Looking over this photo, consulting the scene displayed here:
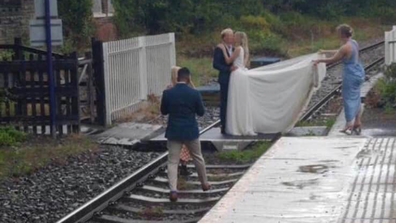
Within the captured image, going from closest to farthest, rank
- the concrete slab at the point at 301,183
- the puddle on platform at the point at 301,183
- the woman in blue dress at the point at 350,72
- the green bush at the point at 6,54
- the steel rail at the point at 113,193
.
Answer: the concrete slab at the point at 301,183
the steel rail at the point at 113,193
the puddle on platform at the point at 301,183
the woman in blue dress at the point at 350,72
the green bush at the point at 6,54

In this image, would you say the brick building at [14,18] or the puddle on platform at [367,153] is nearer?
the puddle on platform at [367,153]

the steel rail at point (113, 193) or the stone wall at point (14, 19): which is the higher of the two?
the stone wall at point (14, 19)

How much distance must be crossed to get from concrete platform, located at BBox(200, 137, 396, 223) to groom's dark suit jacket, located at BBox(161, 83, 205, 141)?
93 centimetres

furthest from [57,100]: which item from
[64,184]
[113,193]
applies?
[113,193]

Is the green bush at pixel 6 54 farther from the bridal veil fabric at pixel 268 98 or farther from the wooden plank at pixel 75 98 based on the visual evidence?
the bridal veil fabric at pixel 268 98

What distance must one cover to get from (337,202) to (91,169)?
5236 mm

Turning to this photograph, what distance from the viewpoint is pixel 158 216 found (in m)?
13.2

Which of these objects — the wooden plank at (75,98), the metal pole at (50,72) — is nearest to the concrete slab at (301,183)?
the wooden plank at (75,98)

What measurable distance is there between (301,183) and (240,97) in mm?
4992

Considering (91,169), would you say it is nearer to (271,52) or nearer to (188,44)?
(271,52)

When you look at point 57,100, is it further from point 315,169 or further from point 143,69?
point 315,169

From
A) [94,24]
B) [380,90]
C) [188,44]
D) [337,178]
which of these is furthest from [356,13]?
[337,178]

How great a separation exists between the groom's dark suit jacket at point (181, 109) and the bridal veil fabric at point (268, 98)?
4.70m

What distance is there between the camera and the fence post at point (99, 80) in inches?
819
